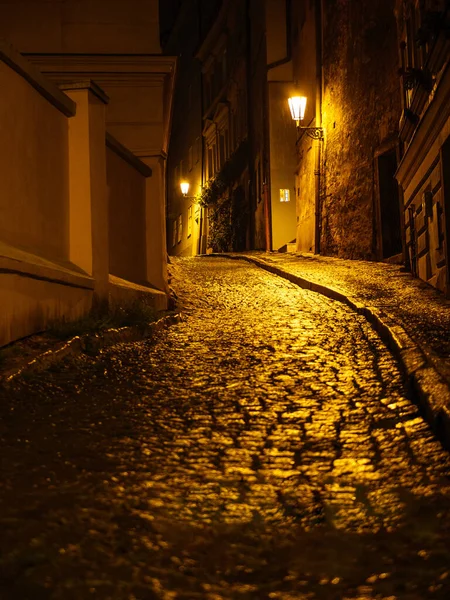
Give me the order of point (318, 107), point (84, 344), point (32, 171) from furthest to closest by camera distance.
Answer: point (318, 107), point (32, 171), point (84, 344)

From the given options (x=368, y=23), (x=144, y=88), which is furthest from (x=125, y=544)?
(x=368, y=23)

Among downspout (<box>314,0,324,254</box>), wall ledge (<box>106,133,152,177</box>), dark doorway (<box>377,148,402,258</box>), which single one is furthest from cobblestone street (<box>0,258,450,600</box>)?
downspout (<box>314,0,324,254</box>)

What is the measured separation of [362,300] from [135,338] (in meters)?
3.85

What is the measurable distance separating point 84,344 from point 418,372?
304 centimetres


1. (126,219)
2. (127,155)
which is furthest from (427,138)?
(126,219)

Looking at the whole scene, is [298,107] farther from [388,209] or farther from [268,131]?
[268,131]

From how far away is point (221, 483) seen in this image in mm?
3566

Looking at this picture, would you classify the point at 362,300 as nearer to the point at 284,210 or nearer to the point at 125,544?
the point at 125,544

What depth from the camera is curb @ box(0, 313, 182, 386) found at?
5602 mm

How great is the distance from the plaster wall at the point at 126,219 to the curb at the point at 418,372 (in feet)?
10.5

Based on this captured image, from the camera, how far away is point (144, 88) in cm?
1291

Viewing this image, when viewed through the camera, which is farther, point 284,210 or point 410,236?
point 284,210

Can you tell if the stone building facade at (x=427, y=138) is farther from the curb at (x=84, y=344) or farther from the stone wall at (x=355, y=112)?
the curb at (x=84, y=344)

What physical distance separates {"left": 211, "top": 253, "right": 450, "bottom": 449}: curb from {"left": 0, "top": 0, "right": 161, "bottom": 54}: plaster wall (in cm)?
644
